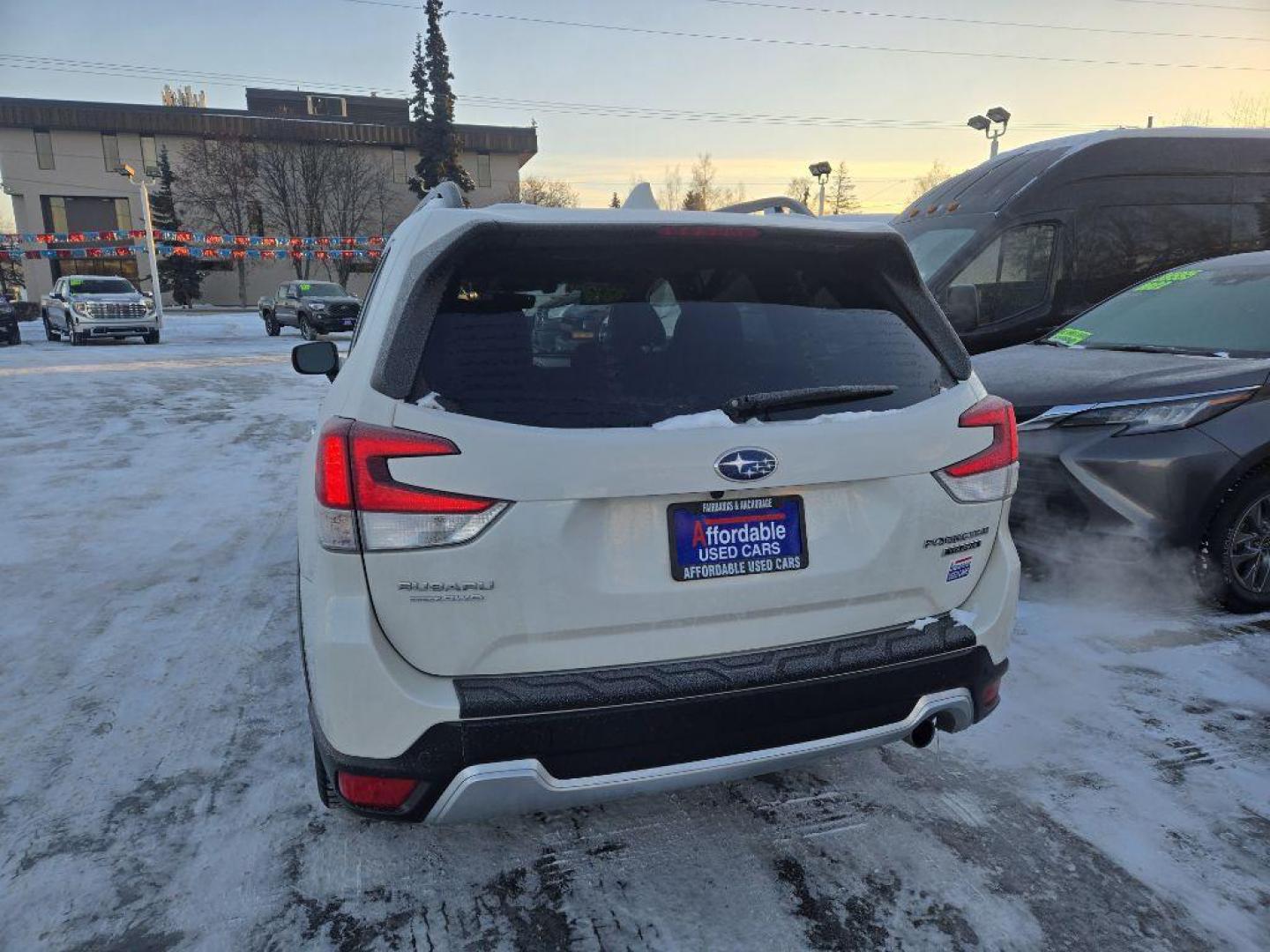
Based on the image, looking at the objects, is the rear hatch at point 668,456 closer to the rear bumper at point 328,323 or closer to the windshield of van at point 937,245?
the windshield of van at point 937,245

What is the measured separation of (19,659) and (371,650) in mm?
2875

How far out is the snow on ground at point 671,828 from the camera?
6.91 ft

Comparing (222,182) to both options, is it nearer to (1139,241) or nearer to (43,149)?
(43,149)

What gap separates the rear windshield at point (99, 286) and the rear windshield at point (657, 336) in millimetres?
24712

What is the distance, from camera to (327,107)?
61.3m

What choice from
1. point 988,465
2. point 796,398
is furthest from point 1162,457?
point 796,398

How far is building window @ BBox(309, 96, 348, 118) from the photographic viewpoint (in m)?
60.8

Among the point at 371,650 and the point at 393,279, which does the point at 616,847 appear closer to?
the point at 371,650

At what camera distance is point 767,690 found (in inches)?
79.7

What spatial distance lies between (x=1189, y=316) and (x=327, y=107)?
68520 millimetres

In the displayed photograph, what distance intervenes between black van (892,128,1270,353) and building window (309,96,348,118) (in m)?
64.4

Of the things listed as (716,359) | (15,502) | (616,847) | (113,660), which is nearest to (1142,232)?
(716,359)

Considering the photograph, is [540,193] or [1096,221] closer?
[1096,221]

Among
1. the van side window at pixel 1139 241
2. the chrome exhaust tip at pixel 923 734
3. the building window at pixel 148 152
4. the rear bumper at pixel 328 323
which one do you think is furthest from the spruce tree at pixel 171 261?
the chrome exhaust tip at pixel 923 734
